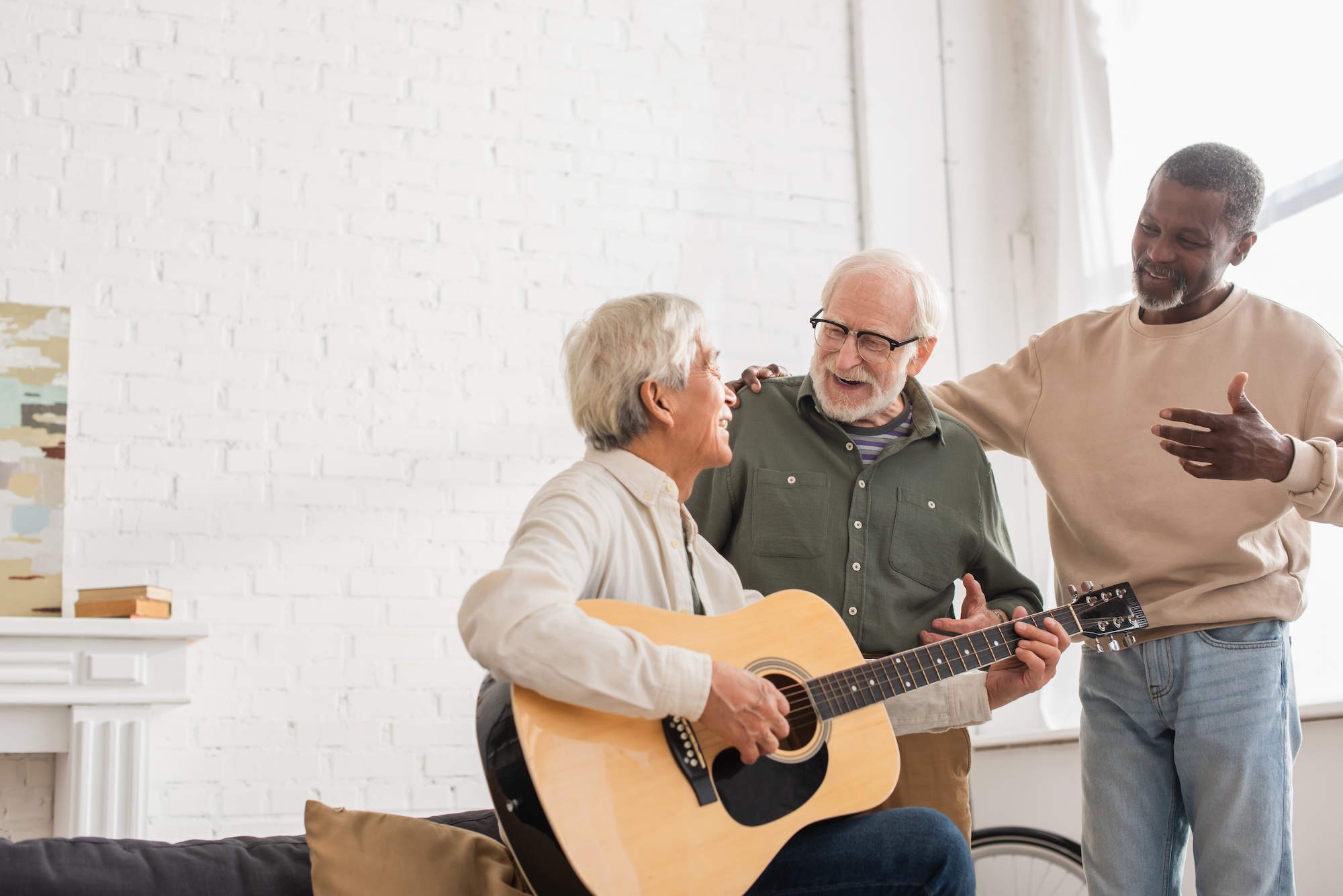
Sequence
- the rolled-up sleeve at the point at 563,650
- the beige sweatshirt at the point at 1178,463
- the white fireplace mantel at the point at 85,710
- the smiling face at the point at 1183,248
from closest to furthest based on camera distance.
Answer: the rolled-up sleeve at the point at 563,650
the beige sweatshirt at the point at 1178,463
the smiling face at the point at 1183,248
the white fireplace mantel at the point at 85,710

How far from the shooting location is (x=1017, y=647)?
6.43 feet

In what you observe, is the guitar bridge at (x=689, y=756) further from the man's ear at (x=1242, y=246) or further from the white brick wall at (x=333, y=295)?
the white brick wall at (x=333, y=295)

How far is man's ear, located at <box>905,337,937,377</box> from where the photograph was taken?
2.41m

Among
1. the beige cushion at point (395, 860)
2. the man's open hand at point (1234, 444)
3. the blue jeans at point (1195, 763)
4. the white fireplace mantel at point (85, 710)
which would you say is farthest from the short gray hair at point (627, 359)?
the white fireplace mantel at point (85, 710)

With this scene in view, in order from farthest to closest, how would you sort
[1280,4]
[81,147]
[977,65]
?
1. [977,65]
2. [81,147]
3. [1280,4]

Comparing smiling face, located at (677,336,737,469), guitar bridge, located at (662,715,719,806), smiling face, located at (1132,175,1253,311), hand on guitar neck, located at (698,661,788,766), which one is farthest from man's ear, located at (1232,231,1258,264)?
guitar bridge, located at (662,715,719,806)

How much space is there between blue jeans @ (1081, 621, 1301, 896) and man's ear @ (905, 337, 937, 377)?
0.65 meters

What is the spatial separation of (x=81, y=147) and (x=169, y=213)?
31 centimetres

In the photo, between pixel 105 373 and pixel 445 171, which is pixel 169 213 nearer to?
pixel 105 373

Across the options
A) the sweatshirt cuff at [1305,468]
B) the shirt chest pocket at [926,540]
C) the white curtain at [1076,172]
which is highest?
the white curtain at [1076,172]

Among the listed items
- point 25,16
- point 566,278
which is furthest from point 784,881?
point 25,16

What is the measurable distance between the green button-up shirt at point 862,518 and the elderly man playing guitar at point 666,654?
0.92ft

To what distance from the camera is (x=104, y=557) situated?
3.44 meters

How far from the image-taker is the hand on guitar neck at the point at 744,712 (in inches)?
60.7
